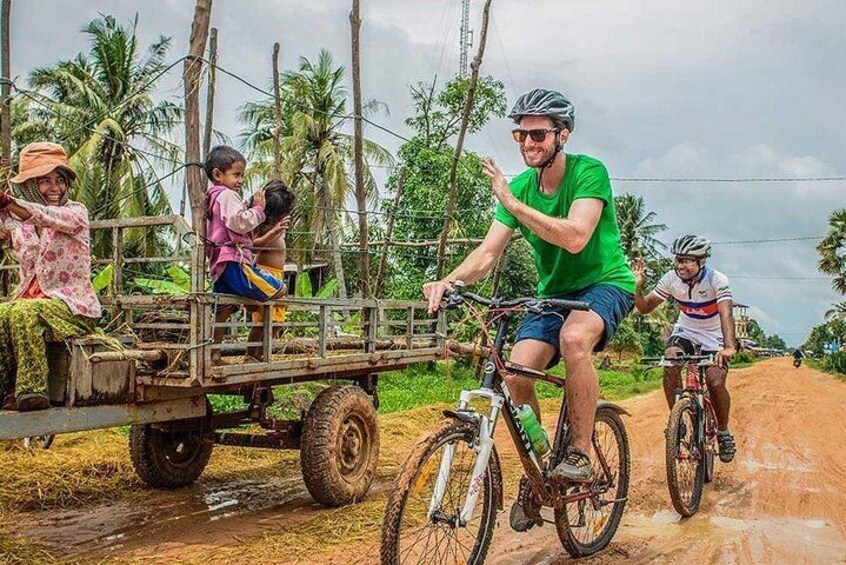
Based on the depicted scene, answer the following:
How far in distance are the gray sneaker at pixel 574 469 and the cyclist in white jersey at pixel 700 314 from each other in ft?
8.92

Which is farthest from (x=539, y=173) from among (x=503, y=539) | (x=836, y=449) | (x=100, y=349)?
(x=836, y=449)

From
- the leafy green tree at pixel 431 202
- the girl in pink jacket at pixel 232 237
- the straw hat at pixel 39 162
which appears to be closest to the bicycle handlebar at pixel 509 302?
the girl in pink jacket at pixel 232 237

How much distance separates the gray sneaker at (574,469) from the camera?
13.7ft

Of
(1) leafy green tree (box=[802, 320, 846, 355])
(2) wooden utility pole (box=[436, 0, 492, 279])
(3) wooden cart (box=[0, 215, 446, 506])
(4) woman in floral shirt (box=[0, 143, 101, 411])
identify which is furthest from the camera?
(1) leafy green tree (box=[802, 320, 846, 355])

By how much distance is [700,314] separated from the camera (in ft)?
23.6

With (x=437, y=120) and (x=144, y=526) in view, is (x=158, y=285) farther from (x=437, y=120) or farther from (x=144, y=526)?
(x=437, y=120)

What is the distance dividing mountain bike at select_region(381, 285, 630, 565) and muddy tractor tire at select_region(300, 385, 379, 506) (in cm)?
209

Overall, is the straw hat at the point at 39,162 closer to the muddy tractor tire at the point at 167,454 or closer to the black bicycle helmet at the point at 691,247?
the muddy tractor tire at the point at 167,454

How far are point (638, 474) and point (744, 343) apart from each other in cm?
187

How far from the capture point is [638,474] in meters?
7.33

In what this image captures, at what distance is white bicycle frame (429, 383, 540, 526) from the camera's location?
144 inches

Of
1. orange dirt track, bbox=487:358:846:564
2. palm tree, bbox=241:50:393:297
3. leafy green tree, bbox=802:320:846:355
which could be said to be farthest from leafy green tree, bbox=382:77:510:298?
leafy green tree, bbox=802:320:846:355

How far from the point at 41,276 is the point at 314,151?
23.2m

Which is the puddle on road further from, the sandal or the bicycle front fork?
the sandal
